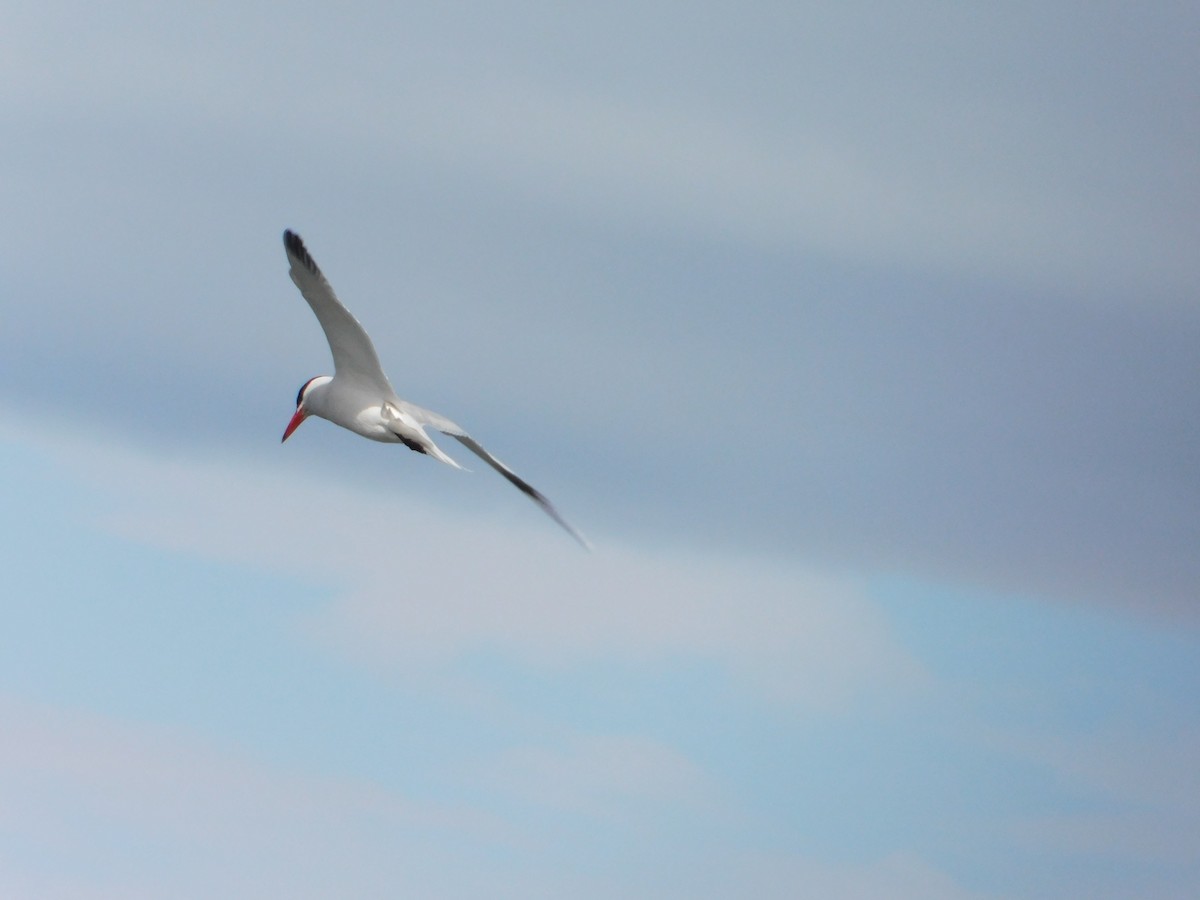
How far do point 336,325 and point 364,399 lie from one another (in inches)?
55.6

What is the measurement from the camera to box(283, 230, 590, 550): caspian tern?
31266mm

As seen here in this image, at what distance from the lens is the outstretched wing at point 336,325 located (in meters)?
30.6

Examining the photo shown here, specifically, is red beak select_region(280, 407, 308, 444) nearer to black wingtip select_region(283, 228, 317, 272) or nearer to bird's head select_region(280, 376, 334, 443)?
bird's head select_region(280, 376, 334, 443)

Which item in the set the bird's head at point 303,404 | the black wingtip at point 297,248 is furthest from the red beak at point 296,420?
the black wingtip at point 297,248

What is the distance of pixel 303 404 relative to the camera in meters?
34.5

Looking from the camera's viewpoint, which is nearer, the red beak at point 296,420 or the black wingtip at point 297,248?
the black wingtip at point 297,248

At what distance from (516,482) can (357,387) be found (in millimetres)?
2641

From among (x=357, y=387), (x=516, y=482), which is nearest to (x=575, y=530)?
(x=516, y=482)

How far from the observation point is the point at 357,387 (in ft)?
108

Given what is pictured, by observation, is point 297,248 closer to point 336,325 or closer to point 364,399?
point 336,325

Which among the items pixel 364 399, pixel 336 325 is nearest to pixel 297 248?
pixel 336 325

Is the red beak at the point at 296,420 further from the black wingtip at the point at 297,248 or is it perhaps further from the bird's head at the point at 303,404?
the black wingtip at the point at 297,248

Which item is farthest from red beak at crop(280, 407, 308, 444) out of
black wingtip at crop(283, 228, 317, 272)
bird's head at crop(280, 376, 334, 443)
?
black wingtip at crop(283, 228, 317, 272)

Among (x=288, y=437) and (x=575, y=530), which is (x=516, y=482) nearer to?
(x=575, y=530)
